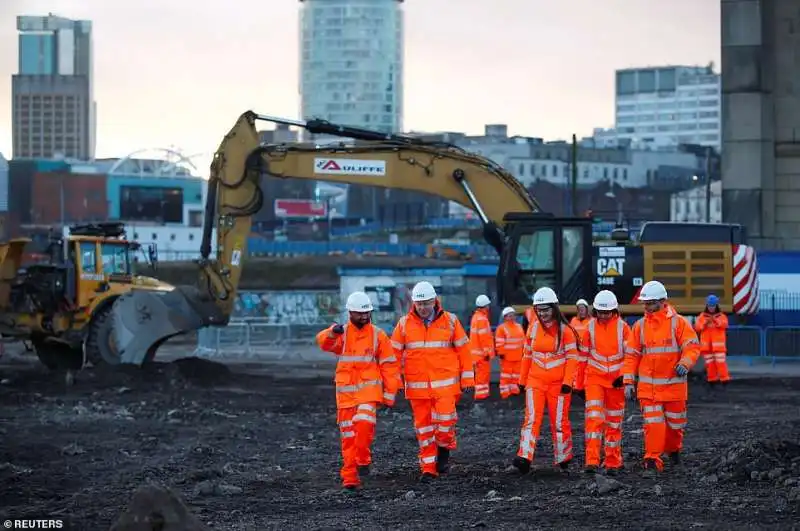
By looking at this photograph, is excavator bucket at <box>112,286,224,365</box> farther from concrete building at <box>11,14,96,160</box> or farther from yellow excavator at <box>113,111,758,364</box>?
concrete building at <box>11,14,96,160</box>

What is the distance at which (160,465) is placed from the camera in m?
17.1

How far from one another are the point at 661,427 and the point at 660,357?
0.68m

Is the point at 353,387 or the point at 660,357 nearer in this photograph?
the point at 353,387

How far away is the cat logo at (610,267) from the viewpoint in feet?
91.3

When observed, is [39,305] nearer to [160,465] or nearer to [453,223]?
[160,465]

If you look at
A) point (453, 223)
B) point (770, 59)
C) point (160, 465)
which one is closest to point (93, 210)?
point (453, 223)

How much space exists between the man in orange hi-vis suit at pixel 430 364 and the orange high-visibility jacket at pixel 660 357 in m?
1.72

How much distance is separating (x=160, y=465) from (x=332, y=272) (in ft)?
196

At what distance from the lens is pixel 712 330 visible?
2681 centimetres

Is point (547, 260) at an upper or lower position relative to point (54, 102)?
lower

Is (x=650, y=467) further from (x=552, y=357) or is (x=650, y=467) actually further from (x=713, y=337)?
(x=713, y=337)

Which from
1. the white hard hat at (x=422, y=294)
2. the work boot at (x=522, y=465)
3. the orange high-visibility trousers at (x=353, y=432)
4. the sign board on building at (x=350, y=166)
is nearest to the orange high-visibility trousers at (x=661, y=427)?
the work boot at (x=522, y=465)

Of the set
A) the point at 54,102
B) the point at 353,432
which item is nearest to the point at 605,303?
the point at 353,432

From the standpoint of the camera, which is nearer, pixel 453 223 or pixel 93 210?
pixel 93 210
